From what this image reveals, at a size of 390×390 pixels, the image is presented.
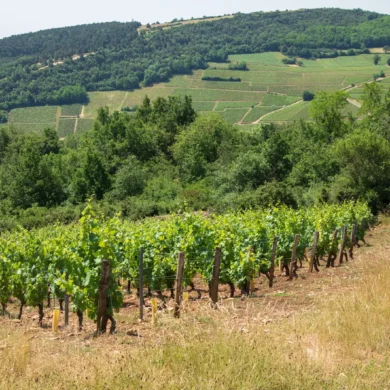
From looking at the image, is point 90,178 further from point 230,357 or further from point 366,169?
point 230,357

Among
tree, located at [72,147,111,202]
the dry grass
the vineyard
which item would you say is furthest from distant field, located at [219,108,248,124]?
the dry grass

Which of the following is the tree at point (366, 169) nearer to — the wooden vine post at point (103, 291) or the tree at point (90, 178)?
the tree at point (90, 178)

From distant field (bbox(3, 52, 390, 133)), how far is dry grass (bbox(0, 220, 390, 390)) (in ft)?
326

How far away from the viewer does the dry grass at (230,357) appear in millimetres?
5812

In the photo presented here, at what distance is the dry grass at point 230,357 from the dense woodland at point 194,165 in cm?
2790

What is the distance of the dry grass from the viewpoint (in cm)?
581

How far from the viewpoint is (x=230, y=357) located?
6.12 meters

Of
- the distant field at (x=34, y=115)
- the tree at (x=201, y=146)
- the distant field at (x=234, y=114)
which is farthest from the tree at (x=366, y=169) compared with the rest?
the distant field at (x=34, y=115)

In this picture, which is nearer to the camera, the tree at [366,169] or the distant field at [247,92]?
the tree at [366,169]

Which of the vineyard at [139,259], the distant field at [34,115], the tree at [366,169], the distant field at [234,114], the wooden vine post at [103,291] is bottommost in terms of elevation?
the distant field at [34,115]

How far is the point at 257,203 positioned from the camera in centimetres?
3847

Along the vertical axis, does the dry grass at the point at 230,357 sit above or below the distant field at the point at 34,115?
above

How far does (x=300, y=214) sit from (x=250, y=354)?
1591cm

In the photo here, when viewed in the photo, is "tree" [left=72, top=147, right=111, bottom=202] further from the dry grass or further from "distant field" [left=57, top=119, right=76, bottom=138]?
"distant field" [left=57, top=119, right=76, bottom=138]
